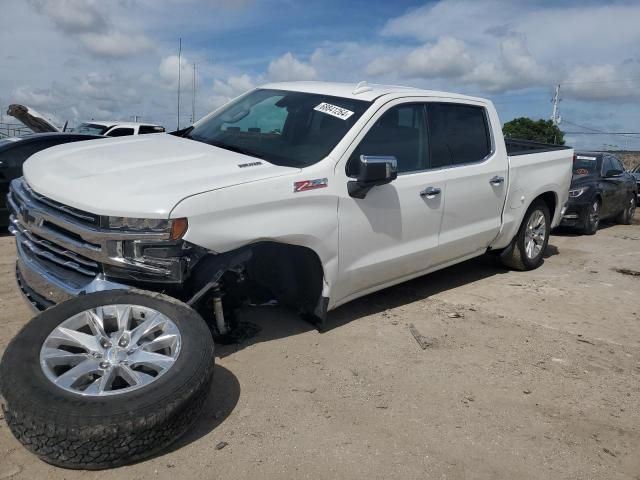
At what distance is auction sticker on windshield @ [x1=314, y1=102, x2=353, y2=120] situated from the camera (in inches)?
172

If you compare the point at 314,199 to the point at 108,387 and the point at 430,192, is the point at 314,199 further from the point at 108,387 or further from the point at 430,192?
the point at 108,387

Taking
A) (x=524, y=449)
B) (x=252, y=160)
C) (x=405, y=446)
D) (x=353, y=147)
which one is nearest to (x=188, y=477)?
(x=405, y=446)

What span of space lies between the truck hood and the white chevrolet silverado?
0.01m

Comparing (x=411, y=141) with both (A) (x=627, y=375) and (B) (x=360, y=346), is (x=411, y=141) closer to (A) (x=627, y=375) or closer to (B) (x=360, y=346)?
(B) (x=360, y=346)

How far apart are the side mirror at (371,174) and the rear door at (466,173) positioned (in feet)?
3.27

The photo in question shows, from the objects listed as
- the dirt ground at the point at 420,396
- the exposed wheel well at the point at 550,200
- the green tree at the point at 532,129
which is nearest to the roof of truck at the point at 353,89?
the dirt ground at the point at 420,396

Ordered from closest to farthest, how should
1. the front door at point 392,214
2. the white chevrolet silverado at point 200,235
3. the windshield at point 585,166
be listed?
1. the white chevrolet silverado at point 200,235
2. the front door at point 392,214
3. the windshield at point 585,166

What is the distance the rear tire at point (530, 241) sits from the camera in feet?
21.0

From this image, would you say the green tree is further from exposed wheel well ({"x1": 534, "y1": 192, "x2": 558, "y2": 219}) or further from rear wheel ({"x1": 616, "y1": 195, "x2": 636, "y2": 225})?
exposed wheel well ({"x1": 534, "y1": 192, "x2": 558, "y2": 219})

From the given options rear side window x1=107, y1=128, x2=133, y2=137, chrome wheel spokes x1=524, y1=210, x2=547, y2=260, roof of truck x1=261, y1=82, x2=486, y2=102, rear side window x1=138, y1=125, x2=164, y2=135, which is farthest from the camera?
rear side window x1=138, y1=125, x2=164, y2=135

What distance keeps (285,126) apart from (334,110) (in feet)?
1.31

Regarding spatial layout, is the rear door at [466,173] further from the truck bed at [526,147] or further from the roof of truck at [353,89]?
the truck bed at [526,147]

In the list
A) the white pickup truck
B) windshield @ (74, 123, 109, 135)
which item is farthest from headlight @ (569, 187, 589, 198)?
windshield @ (74, 123, 109, 135)

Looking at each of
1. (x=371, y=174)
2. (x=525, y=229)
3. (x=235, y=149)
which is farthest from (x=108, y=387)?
(x=525, y=229)
